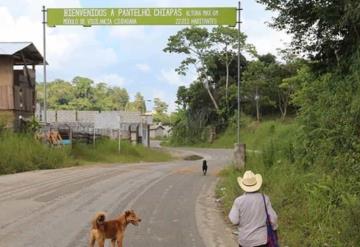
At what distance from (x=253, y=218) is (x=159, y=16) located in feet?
71.7

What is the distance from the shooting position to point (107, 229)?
867 centimetres

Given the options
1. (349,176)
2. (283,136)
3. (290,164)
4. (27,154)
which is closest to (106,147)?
(27,154)

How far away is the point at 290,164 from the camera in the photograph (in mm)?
15258

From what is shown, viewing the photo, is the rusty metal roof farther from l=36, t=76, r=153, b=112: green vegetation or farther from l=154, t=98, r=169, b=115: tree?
l=154, t=98, r=169, b=115: tree

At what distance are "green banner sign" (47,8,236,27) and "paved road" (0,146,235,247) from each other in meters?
7.83

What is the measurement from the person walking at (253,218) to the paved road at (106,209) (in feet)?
11.2

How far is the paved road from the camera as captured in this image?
1040cm

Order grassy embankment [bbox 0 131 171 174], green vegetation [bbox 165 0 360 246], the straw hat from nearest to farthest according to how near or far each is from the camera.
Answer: the straw hat, green vegetation [bbox 165 0 360 246], grassy embankment [bbox 0 131 171 174]

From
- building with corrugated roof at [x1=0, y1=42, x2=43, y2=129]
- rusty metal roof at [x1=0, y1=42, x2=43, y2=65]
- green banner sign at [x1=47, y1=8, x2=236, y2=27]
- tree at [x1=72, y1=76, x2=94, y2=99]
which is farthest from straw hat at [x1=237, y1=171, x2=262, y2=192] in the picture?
tree at [x1=72, y1=76, x2=94, y2=99]

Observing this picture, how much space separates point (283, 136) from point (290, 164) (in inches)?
174

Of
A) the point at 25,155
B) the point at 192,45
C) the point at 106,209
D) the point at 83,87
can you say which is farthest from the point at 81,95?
the point at 106,209

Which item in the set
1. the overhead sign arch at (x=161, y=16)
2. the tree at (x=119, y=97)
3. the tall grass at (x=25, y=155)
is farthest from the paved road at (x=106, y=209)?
the tree at (x=119, y=97)

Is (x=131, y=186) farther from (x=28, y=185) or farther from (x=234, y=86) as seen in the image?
(x=234, y=86)

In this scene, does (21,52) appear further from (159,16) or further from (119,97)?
(119,97)
